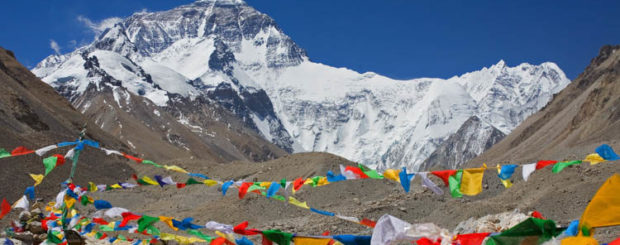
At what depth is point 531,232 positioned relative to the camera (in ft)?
17.9

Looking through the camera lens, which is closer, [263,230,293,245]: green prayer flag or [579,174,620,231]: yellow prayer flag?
[579,174,620,231]: yellow prayer flag

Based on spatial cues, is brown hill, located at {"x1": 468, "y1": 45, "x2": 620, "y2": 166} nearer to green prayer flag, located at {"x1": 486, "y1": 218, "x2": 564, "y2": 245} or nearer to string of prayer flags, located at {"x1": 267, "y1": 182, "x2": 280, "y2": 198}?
string of prayer flags, located at {"x1": 267, "y1": 182, "x2": 280, "y2": 198}

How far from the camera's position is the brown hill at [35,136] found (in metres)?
27.1

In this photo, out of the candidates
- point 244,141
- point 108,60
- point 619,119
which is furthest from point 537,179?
point 108,60

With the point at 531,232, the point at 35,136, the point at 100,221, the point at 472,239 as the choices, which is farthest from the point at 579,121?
the point at 531,232

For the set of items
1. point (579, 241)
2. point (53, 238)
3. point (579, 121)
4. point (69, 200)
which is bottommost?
point (579, 241)

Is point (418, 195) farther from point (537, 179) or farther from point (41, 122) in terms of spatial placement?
point (41, 122)

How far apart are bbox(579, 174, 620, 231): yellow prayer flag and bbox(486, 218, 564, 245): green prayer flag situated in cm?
44

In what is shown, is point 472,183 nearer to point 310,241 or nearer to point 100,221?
point 310,241

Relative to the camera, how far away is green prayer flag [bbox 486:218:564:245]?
5.39 meters

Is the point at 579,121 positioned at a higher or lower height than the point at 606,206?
higher

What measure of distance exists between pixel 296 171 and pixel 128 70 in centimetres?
14319

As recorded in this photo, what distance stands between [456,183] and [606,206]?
324cm

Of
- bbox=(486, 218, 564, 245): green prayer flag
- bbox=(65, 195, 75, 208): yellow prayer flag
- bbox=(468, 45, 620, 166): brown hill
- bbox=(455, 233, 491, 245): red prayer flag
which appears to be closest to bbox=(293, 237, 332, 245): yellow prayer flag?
bbox=(455, 233, 491, 245): red prayer flag
